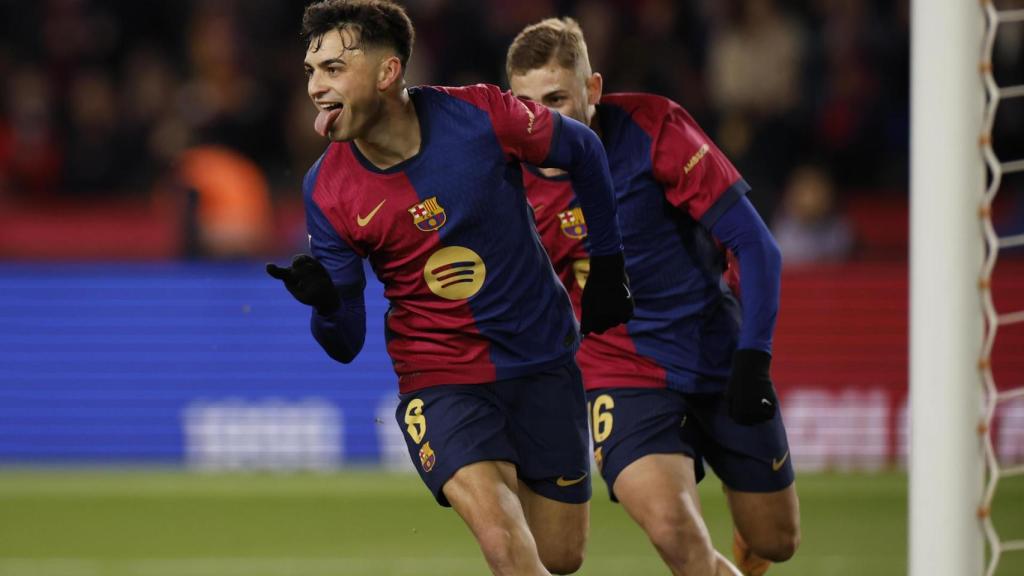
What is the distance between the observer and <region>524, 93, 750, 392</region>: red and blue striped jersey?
5504 millimetres

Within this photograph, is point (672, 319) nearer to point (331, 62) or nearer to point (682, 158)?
point (682, 158)

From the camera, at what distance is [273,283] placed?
10.6 m

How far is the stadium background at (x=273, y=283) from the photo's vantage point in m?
8.75

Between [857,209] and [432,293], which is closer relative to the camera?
[432,293]

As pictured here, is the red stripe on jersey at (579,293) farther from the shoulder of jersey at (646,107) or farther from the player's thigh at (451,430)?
the player's thigh at (451,430)

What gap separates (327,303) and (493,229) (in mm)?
548

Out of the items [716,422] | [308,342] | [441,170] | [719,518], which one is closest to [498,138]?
[441,170]

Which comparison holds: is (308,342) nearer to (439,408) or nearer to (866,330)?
(866,330)

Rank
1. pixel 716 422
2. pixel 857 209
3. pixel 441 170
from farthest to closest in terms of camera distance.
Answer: pixel 857 209 → pixel 716 422 → pixel 441 170

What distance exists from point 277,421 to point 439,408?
222 inches

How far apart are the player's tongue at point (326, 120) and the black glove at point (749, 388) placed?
58.1 inches

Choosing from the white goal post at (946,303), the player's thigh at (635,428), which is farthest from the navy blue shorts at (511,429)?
the white goal post at (946,303)

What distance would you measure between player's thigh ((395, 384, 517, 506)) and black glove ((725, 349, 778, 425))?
0.74 metres

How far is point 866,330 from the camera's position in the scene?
10367 mm
